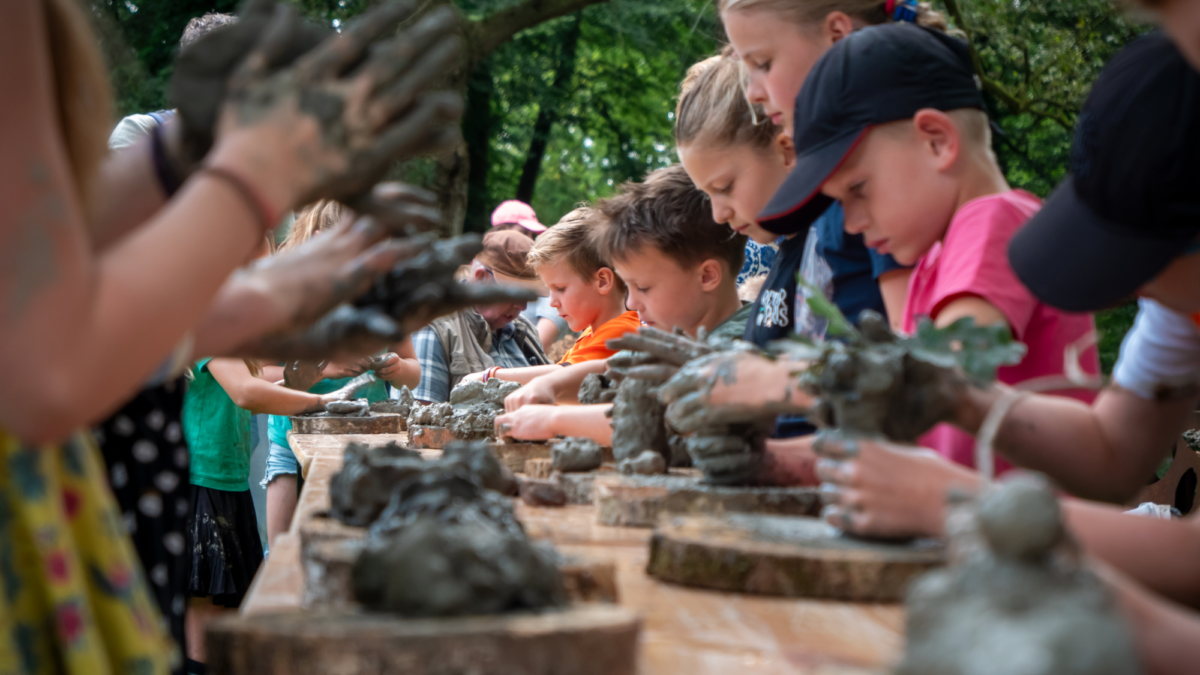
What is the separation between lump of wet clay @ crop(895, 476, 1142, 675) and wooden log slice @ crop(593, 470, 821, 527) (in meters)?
1.01

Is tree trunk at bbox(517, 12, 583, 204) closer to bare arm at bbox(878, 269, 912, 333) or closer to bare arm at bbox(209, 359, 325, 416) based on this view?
bare arm at bbox(209, 359, 325, 416)

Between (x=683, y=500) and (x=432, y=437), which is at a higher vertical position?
(x=683, y=500)

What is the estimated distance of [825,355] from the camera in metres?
1.62

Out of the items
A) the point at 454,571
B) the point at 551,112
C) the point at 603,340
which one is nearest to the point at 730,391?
the point at 454,571

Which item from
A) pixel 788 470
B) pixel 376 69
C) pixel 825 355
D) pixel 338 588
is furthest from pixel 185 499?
pixel 788 470

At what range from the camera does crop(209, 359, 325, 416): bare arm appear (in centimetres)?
470

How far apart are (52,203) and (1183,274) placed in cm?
163

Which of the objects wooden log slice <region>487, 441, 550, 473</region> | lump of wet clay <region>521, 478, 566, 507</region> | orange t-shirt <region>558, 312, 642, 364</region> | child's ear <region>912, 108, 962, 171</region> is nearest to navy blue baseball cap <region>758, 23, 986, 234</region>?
child's ear <region>912, 108, 962, 171</region>

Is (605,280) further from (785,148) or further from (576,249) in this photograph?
(785,148)

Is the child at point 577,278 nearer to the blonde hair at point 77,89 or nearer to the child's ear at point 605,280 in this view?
the child's ear at point 605,280

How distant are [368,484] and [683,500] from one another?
686mm

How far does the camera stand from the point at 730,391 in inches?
78.1

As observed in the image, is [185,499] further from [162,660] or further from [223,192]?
[223,192]

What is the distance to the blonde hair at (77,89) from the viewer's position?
1075 millimetres
